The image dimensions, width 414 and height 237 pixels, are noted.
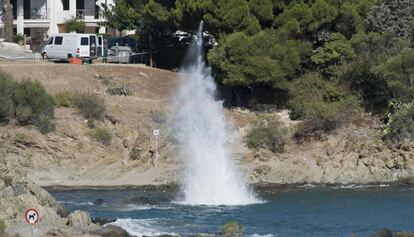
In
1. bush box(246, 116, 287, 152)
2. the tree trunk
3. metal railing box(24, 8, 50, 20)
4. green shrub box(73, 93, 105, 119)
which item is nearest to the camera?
bush box(246, 116, 287, 152)

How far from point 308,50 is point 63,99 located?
13.2 meters

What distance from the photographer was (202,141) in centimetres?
5997

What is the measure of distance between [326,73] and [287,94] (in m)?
2.52

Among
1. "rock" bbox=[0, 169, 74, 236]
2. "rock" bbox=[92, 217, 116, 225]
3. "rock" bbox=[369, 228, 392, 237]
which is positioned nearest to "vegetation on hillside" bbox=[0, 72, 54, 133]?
"rock" bbox=[0, 169, 74, 236]

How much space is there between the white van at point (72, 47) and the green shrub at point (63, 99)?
29.2ft

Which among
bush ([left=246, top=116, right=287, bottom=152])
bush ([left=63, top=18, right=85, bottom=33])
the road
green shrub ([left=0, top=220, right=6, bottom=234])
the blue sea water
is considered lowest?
the blue sea water

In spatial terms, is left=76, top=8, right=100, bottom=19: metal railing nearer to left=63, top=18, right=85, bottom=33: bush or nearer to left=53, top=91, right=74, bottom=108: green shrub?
left=63, top=18, right=85, bottom=33: bush

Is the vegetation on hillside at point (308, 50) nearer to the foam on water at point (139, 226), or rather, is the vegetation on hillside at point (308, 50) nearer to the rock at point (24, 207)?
the foam on water at point (139, 226)

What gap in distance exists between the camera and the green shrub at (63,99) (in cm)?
6300

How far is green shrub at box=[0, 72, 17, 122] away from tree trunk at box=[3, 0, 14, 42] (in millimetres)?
22404

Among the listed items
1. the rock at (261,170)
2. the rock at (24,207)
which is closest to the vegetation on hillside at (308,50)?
the rock at (261,170)

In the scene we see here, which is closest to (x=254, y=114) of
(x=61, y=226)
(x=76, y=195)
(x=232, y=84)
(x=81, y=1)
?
(x=232, y=84)

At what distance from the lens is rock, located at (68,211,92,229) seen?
143ft

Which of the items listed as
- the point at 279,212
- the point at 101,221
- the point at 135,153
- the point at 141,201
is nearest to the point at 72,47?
the point at 135,153
